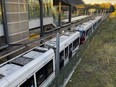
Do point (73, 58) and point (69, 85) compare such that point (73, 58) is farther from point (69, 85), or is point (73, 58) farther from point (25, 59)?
point (25, 59)

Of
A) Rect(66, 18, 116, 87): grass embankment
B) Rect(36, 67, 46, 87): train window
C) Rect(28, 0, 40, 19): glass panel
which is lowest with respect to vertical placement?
Rect(66, 18, 116, 87): grass embankment

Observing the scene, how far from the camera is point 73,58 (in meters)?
10.3

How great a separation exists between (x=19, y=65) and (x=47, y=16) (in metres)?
15.6

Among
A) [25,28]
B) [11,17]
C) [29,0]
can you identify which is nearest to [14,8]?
[11,17]

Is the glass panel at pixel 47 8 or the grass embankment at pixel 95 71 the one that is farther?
the glass panel at pixel 47 8

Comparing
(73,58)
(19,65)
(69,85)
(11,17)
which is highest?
(11,17)

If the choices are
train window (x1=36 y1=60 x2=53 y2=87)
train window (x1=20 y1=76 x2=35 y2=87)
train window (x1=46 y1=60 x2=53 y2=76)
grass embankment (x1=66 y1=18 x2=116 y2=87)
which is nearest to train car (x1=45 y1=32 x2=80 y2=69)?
grass embankment (x1=66 y1=18 x2=116 y2=87)

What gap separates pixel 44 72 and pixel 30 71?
131 cm

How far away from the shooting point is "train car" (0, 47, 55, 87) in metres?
4.85

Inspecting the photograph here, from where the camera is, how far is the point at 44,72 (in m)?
6.86

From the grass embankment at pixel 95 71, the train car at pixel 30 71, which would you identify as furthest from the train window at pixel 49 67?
the grass embankment at pixel 95 71

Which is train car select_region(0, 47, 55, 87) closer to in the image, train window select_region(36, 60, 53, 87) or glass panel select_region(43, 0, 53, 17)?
train window select_region(36, 60, 53, 87)

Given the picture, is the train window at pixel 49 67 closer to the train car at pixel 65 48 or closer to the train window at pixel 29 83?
the train car at pixel 65 48

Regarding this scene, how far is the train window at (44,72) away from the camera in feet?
20.7
